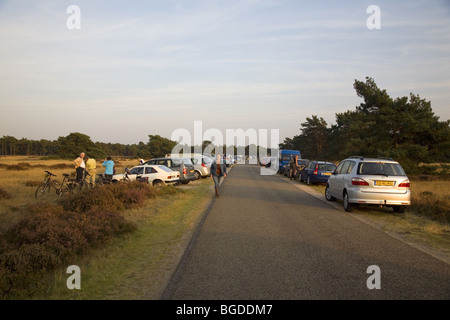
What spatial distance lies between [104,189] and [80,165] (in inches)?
185

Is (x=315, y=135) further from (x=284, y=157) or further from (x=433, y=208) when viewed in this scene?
(x=433, y=208)

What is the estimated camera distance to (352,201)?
11633 millimetres

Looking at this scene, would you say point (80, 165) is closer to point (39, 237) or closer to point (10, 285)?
point (39, 237)

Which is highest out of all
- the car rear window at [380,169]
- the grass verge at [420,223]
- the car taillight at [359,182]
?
the car rear window at [380,169]

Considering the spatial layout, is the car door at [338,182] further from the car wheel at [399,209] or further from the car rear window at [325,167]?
the car rear window at [325,167]

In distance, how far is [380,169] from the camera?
11.6 metres

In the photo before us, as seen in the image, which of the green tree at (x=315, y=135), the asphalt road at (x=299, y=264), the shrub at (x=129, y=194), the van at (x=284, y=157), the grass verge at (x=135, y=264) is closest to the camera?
the asphalt road at (x=299, y=264)

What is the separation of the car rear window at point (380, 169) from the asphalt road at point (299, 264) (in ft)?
7.47

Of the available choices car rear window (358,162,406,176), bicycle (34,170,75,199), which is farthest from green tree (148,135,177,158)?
car rear window (358,162,406,176)

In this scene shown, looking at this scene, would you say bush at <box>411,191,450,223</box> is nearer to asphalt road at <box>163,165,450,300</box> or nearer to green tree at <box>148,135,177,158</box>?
asphalt road at <box>163,165,450,300</box>

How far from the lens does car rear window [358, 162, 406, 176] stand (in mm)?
11539

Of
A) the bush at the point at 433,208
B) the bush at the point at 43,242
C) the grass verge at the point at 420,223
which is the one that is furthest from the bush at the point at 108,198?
the bush at the point at 433,208

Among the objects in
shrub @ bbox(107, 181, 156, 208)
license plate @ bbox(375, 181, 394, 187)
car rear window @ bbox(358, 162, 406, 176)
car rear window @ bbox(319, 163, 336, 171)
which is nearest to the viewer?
license plate @ bbox(375, 181, 394, 187)

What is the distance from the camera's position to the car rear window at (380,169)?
Result: 11.5m
